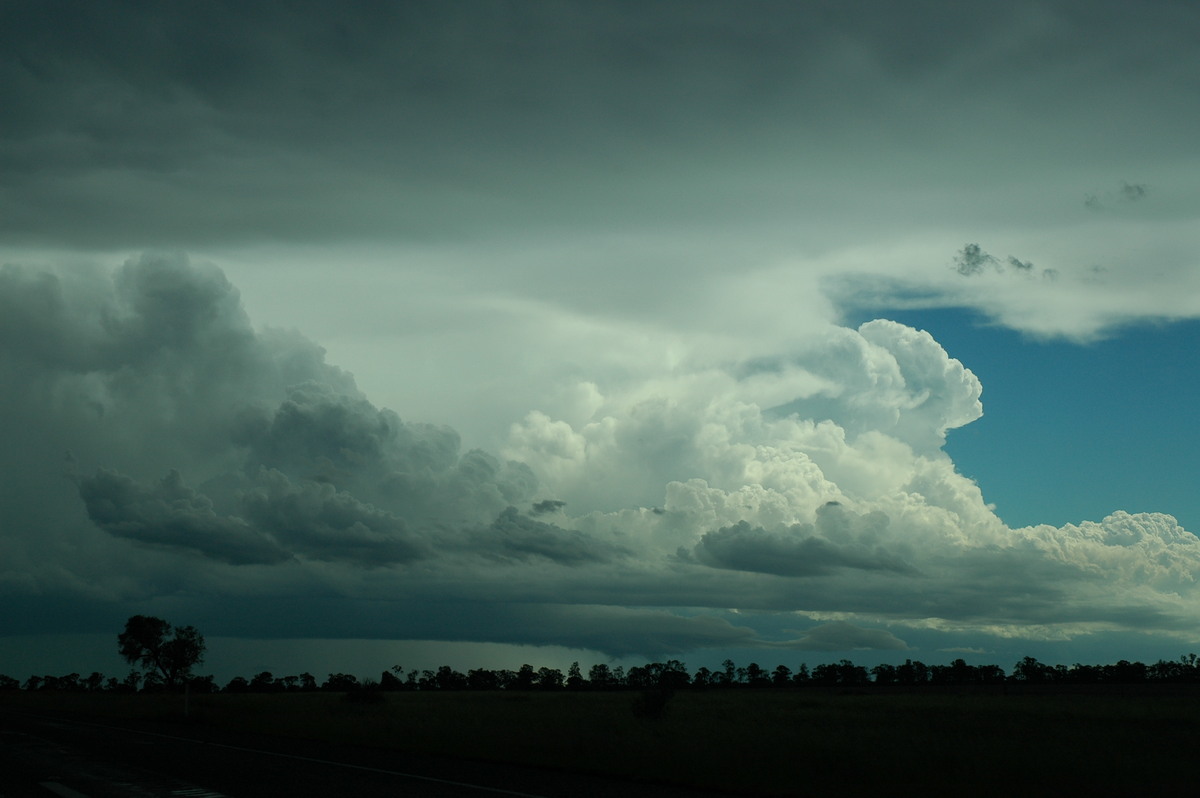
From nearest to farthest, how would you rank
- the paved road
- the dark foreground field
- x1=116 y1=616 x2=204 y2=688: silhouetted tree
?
the paved road, the dark foreground field, x1=116 y1=616 x2=204 y2=688: silhouetted tree

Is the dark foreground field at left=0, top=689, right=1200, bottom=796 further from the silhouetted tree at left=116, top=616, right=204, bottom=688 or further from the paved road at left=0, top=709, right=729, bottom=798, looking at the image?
the silhouetted tree at left=116, top=616, right=204, bottom=688

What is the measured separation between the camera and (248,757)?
2777 centimetres

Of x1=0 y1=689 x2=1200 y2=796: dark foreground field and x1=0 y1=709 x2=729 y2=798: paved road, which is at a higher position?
x1=0 y1=709 x2=729 y2=798: paved road

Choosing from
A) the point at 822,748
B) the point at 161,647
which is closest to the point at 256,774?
the point at 822,748

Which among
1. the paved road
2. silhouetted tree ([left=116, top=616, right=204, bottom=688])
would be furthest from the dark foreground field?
silhouetted tree ([left=116, top=616, right=204, bottom=688])

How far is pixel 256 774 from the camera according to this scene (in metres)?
22.7

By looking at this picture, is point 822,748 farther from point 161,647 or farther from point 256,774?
point 161,647

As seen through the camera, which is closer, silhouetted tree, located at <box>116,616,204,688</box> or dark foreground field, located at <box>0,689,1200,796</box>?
dark foreground field, located at <box>0,689,1200,796</box>

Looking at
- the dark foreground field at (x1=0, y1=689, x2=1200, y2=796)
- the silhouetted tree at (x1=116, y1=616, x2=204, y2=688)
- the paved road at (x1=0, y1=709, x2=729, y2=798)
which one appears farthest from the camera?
the silhouetted tree at (x1=116, y1=616, x2=204, y2=688)

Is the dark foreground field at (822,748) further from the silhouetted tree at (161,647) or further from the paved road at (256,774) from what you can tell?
the silhouetted tree at (161,647)

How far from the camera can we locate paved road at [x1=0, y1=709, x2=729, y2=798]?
19.3 metres

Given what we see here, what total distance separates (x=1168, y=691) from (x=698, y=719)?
85038 millimetres

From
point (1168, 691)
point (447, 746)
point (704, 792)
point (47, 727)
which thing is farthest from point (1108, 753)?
point (1168, 691)

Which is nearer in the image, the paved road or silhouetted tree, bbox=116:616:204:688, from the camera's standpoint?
the paved road
